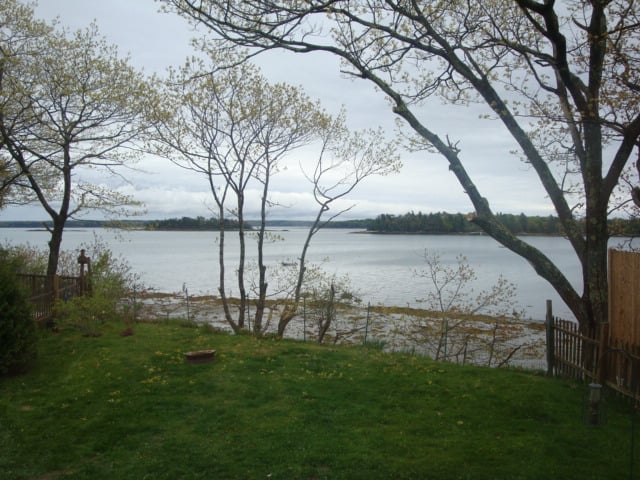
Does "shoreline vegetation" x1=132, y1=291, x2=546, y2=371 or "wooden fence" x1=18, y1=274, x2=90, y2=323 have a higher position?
"wooden fence" x1=18, y1=274, x2=90, y2=323

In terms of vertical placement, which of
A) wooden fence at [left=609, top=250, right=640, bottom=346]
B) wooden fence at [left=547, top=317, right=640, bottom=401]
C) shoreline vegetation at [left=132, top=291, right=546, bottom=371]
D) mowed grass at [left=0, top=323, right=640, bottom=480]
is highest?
wooden fence at [left=609, top=250, right=640, bottom=346]

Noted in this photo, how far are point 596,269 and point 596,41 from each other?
3.36 metres

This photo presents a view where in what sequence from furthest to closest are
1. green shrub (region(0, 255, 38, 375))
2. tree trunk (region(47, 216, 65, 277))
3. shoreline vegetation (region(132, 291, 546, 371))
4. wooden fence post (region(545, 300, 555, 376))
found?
shoreline vegetation (region(132, 291, 546, 371)) → tree trunk (region(47, 216, 65, 277)) → wooden fence post (region(545, 300, 555, 376)) → green shrub (region(0, 255, 38, 375))

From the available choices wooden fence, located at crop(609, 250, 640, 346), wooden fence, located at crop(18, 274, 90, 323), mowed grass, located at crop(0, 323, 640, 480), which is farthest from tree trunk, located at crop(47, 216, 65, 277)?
wooden fence, located at crop(609, 250, 640, 346)

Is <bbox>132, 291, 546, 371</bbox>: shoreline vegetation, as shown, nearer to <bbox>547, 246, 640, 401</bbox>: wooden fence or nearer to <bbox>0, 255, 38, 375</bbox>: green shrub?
<bbox>0, 255, 38, 375</bbox>: green shrub

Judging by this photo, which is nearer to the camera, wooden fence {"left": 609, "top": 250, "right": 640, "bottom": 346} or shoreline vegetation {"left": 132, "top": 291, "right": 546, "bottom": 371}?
wooden fence {"left": 609, "top": 250, "right": 640, "bottom": 346}

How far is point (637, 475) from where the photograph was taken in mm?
4977

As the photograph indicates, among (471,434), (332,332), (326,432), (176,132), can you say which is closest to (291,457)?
(326,432)

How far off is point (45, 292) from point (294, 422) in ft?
30.1

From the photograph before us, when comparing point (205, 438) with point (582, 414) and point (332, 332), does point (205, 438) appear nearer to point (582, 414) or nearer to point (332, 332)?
point (582, 414)

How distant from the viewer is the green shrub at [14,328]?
27.6 feet

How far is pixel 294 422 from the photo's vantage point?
645 cm

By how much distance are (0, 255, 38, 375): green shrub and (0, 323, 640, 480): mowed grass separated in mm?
298

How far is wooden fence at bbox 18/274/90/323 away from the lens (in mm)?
12211
